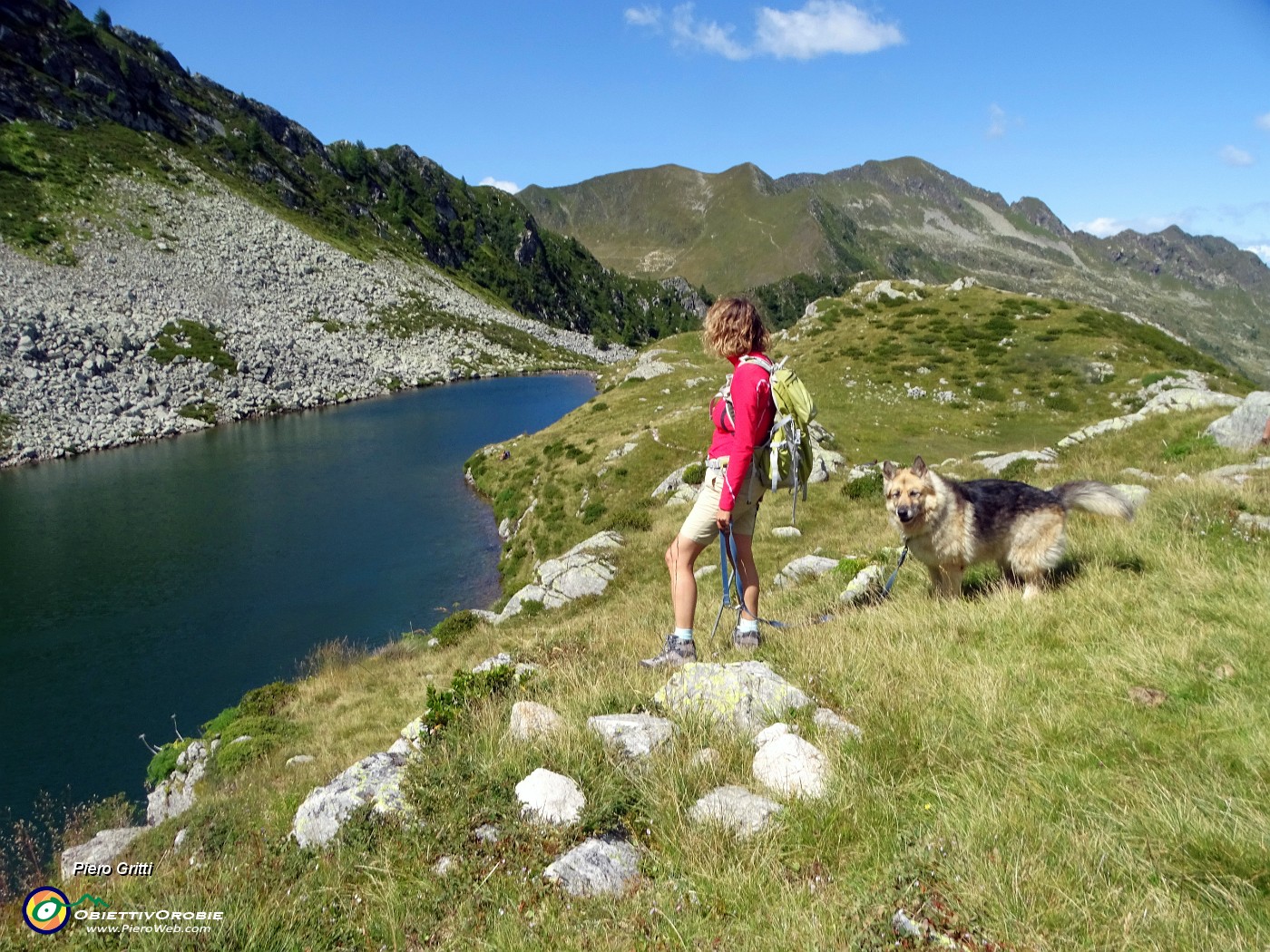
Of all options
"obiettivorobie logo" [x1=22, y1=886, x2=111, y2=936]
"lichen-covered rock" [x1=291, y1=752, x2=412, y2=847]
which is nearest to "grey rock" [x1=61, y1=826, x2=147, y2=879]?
"obiettivorobie logo" [x1=22, y1=886, x2=111, y2=936]

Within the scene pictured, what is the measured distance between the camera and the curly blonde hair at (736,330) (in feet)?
25.5

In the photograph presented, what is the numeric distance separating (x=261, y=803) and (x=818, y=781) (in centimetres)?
672

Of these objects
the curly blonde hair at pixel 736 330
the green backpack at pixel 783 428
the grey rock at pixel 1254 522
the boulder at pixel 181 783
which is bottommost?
the boulder at pixel 181 783

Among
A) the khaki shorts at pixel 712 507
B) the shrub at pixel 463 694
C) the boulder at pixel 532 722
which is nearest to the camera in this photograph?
the boulder at pixel 532 722

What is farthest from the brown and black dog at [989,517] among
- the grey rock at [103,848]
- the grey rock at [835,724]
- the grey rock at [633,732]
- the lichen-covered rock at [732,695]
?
the grey rock at [103,848]

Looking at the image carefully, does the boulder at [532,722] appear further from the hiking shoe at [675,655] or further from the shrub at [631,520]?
the shrub at [631,520]

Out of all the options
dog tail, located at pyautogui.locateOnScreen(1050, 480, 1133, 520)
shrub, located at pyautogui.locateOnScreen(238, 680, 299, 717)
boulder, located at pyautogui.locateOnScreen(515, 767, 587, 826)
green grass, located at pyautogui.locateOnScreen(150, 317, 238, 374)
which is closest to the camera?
boulder, located at pyautogui.locateOnScreen(515, 767, 587, 826)

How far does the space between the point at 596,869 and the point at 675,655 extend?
→ 3.60 metres

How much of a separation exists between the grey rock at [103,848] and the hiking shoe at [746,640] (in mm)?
9785

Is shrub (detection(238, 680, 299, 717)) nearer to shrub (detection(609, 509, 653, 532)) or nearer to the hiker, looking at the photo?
shrub (detection(609, 509, 653, 532))

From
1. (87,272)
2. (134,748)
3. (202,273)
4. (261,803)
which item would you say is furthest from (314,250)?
(261,803)

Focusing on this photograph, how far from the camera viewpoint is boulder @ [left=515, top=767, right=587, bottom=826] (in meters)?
5.03

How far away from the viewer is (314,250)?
14300 cm

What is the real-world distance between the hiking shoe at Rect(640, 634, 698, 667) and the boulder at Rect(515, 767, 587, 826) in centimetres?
267
